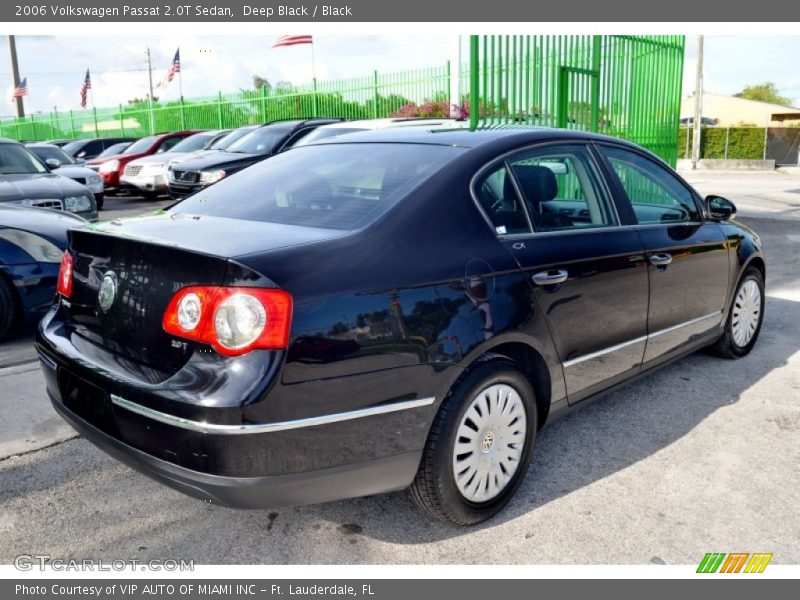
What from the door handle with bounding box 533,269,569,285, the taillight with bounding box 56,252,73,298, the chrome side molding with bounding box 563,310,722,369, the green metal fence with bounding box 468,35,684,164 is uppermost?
the green metal fence with bounding box 468,35,684,164

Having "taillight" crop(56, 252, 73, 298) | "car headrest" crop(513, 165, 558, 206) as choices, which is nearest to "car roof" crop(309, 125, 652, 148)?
"car headrest" crop(513, 165, 558, 206)

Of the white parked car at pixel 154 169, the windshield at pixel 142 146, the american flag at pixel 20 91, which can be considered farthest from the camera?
the american flag at pixel 20 91

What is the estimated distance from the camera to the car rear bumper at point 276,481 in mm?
2291

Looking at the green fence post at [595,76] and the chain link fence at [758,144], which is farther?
the chain link fence at [758,144]

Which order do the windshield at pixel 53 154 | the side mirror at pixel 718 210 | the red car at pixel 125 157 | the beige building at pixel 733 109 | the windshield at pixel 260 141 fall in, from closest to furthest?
the side mirror at pixel 718 210 < the windshield at pixel 260 141 < the windshield at pixel 53 154 < the red car at pixel 125 157 < the beige building at pixel 733 109

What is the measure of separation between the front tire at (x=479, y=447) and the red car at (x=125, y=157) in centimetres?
1412

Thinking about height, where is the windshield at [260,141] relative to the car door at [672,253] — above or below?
above

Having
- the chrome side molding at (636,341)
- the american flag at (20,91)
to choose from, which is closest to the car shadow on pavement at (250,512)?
the chrome side molding at (636,341)

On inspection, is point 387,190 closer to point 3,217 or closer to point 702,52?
point 3,217

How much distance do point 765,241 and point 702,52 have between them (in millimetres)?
21063

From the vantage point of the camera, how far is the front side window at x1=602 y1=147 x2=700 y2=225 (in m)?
3.96

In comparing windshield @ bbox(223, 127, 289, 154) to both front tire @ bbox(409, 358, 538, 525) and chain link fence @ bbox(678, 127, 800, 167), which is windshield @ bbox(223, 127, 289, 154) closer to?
front tire @ bbox(409, 358, 538, 525)

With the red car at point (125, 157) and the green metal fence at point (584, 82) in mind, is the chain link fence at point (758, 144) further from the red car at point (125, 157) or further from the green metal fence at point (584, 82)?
the red car at point (125, 157)

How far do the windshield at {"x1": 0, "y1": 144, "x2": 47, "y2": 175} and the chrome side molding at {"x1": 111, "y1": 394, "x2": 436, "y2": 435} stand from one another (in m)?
6.82
